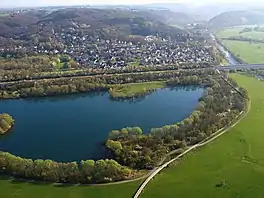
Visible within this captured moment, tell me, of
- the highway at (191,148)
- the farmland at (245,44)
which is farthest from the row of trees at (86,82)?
the farmland at (245,44)

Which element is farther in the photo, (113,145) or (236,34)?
(236,34)

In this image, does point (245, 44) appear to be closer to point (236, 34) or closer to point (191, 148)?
point (236, 34)

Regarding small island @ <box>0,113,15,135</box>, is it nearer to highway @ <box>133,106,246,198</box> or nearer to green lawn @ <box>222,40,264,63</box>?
highway @ <box>133,106,246,198</box>

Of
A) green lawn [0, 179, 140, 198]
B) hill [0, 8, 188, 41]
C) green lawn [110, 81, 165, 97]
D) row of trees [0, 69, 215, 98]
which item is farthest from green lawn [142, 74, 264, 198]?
hill [0, 8, 188, 41]

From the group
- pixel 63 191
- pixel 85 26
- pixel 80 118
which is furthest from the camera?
pixel 85 26

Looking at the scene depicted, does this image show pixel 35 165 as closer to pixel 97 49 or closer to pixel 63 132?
pixel 63 132

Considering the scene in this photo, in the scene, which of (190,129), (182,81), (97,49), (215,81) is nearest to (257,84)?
(215,81)

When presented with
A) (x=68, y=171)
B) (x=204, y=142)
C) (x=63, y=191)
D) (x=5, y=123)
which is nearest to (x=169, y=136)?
(x=204, y=142)

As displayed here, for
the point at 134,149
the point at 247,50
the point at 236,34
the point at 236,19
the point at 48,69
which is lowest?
the point at 48,69
